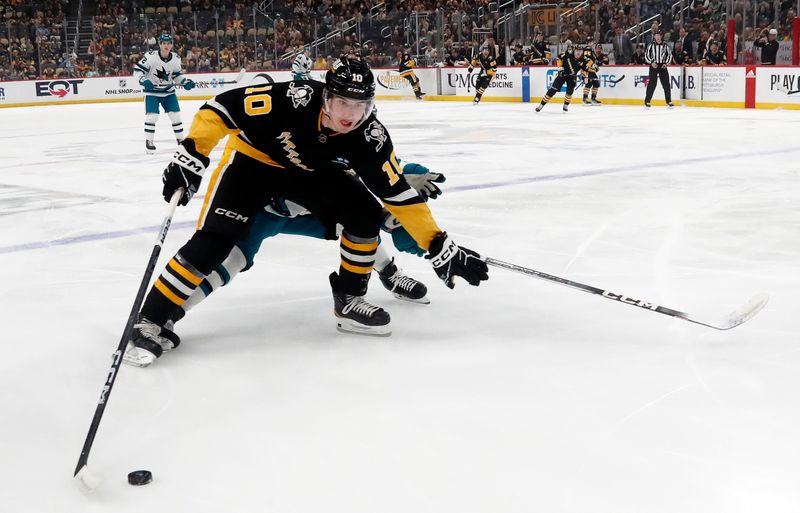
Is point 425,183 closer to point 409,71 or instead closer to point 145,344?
point 145,344

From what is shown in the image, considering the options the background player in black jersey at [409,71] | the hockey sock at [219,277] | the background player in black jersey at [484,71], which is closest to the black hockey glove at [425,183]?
the hockey sock at [219,277]

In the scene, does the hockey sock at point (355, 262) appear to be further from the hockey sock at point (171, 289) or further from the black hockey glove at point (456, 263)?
the hockey sock at point (171, 289)

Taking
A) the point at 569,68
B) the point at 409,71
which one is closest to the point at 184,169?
the point at 569,68

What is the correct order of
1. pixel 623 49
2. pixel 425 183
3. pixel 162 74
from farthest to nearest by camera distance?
pixel 623 49
pixel 162 74
pixel 425 183

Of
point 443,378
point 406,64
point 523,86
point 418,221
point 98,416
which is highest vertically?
point 406,64

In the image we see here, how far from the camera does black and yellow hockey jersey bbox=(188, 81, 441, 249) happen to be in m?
2.84

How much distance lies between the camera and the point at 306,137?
2.86 metres

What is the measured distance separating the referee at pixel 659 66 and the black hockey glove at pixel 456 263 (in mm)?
12330

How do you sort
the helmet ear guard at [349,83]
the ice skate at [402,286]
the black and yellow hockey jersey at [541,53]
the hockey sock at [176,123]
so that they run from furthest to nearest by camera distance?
the black and yellow hockey jersey at [541,53] < the hockey sock at [176,123] < the ice skate at [402,286] < the helmet ear guard at [349,83]

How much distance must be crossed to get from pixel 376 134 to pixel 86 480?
1.40 m

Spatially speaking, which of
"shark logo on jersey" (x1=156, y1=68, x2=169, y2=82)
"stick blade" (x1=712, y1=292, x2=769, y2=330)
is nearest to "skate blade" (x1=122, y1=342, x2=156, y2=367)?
"stick blade" (x1=712, y1=292, x2=769, y2=330)

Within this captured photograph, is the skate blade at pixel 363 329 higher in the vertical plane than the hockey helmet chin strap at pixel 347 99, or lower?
lower

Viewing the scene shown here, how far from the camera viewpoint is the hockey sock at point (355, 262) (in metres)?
3.08

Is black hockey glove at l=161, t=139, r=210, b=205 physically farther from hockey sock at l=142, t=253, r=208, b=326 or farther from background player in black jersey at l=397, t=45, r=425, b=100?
background player in black jersey at l=397, t=45, r=425, b=100
